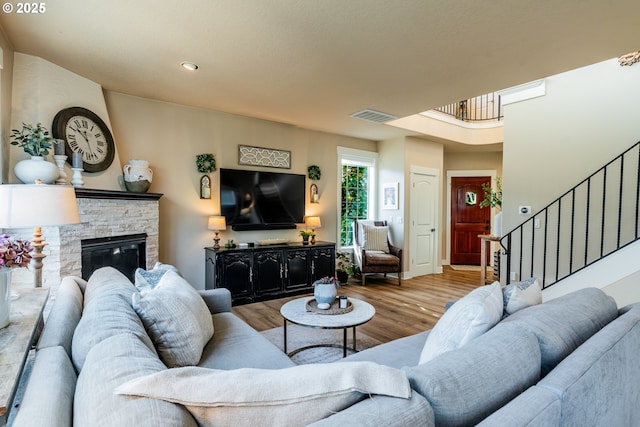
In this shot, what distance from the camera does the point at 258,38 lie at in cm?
238

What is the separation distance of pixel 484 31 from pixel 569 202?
2.67m

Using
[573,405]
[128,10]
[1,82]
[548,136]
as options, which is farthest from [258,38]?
[548,136]

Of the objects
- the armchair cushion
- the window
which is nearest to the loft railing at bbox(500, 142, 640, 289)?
the armchair cushion

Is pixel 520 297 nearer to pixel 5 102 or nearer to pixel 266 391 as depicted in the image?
pixel 266 391

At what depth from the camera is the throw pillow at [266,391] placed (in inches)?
27.3

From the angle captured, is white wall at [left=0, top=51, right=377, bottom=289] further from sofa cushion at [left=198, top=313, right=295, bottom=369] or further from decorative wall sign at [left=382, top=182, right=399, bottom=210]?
sofa cushion at [left=198, top=313, right=295, bottom=369]

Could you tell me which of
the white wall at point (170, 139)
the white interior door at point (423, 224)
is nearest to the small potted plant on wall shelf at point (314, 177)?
the white wall at point (170, 139)

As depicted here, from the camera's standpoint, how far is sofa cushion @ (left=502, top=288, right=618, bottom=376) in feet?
3.73

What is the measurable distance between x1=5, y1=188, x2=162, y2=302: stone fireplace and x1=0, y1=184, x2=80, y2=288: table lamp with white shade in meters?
1.11

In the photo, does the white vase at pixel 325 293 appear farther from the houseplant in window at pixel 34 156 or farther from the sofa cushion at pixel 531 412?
the houseplant in window at pixel 34 156

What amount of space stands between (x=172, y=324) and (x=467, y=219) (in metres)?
6.91

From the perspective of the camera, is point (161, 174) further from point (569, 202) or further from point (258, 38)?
point (569, 202)

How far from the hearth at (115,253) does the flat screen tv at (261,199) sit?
115 cm

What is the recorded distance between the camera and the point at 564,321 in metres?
1.28
